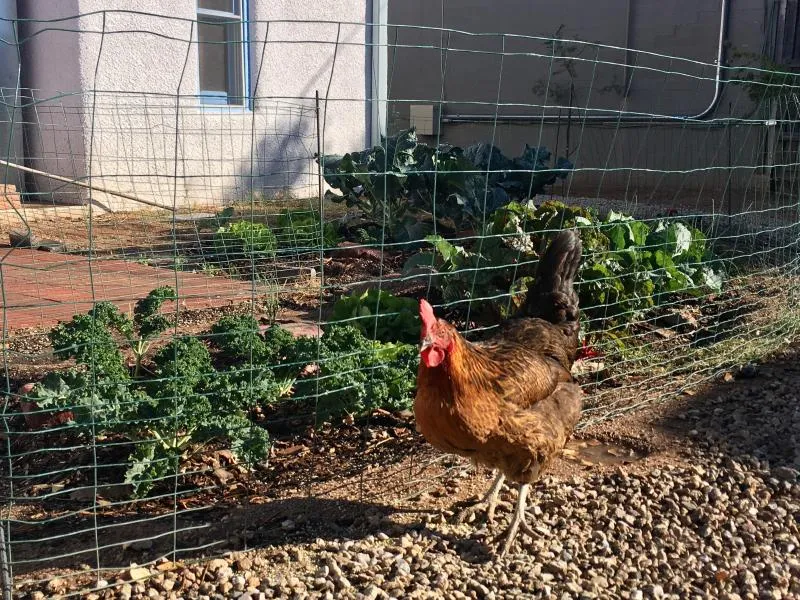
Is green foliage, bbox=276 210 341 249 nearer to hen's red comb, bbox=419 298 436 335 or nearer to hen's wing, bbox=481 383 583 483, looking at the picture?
hen's wing, bbox=481 383 583 483

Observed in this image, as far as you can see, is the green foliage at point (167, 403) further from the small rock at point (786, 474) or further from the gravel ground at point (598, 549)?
the small rock at point (786, 474)

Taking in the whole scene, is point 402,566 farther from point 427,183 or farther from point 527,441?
point 427,183

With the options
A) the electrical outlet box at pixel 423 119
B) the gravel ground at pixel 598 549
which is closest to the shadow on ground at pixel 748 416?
the gravel ground at pixel 598 549

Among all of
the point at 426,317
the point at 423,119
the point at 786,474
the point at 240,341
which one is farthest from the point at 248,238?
the point at 423,119

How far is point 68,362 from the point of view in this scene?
4.59 m

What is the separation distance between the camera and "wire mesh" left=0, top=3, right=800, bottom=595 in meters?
3.14

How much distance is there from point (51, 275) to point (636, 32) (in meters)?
12.6

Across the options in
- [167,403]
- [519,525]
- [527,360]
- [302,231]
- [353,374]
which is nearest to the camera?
[167,403]

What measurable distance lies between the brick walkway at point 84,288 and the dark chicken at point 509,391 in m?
2.29

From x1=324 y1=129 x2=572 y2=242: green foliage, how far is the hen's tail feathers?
2835 mm

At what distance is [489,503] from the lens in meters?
3.45

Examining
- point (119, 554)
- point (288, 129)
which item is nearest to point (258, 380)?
point (119, 554)

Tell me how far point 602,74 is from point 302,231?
10.3m

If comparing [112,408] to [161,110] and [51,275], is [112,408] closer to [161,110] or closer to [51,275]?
[51,275]
